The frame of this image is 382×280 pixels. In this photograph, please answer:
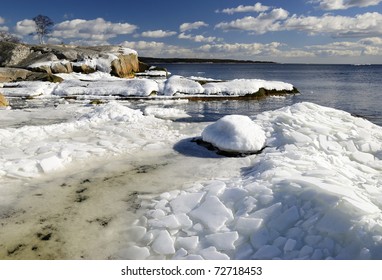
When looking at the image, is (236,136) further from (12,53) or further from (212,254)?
(12,53)

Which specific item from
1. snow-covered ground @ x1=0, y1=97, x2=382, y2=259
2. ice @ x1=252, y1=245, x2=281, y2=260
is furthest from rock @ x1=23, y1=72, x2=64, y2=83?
ice @ x1=252, y1=245, x2=281, y2=260

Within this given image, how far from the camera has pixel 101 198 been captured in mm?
6641

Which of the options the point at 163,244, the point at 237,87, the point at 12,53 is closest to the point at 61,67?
the point at 12,53

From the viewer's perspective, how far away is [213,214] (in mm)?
5664

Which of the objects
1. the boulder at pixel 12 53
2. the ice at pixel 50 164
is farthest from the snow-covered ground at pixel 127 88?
the ice at pixel 50 164

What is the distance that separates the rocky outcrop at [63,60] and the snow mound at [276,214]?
1433 inches

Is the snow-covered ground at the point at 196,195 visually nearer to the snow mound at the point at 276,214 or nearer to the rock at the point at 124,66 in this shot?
the snow mound at the point at 276,214

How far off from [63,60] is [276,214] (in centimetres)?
4081

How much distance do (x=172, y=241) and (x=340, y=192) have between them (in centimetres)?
281

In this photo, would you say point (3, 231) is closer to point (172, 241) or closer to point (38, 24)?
point (172, 241)

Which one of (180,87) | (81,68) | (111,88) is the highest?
(81,68)

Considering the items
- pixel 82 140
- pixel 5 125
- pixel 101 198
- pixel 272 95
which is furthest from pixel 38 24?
pixel 101 198

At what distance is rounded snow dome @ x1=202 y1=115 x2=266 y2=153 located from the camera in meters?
9.34

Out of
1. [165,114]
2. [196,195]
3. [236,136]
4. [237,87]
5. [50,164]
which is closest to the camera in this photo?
[196,195]
